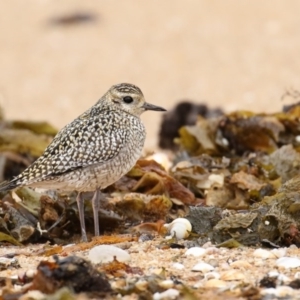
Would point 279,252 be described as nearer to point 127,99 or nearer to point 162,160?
point 127,99

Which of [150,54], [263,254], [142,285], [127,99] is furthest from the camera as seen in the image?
[150,54]

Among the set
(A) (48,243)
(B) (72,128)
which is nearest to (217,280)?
(A) (48,243)

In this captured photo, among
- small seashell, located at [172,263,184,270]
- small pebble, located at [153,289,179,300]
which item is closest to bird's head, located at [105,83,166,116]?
small seashell, located at [172,263,184,270]

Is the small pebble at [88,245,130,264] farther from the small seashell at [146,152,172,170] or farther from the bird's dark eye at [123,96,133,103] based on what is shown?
the small seashell at [146,152,172,170]

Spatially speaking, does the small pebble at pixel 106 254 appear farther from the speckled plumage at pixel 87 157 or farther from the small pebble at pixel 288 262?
the speckled plumage at pixel 87 157

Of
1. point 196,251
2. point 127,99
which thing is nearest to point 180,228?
point 196,251

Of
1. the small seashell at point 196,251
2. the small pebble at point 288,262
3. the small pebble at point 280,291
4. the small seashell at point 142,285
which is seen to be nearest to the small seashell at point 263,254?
the small pebble at point 288,262

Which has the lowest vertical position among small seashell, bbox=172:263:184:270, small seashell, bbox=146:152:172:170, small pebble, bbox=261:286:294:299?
small pebble, bbox=261:286:294:299
